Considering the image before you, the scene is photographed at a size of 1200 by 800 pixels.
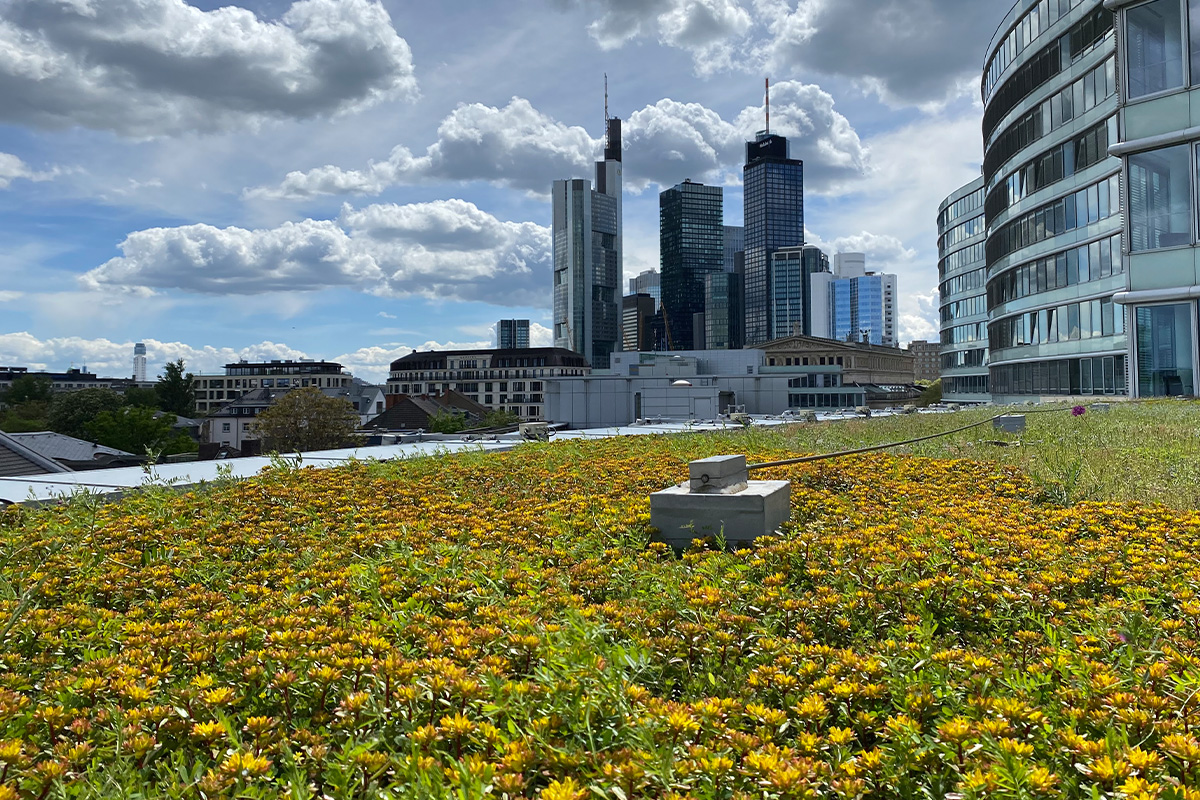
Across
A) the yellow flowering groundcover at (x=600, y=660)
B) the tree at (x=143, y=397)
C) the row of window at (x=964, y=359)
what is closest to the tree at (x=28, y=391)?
the tree at (x=143, y=397)

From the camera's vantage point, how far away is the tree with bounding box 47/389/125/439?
74000 millimetres

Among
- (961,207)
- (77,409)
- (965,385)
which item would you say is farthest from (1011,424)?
(77,409)

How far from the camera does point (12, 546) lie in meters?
5.05

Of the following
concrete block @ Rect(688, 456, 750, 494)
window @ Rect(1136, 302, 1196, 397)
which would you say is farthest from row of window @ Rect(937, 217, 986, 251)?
concrete block @ Rect(688, 456, 750, 494)

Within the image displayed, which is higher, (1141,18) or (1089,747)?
(1141,18)

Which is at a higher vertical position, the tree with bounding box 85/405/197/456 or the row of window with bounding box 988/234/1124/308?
the row of window with bounding box 988/234/1124/308

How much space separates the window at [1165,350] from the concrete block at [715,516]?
22.2m

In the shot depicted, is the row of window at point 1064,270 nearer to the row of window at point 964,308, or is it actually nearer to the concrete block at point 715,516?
the row of window at point 964,308

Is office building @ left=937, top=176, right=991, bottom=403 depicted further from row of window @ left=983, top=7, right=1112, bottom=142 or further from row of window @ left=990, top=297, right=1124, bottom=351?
row of window @ left=983, top=7, right=1112, bottom=142

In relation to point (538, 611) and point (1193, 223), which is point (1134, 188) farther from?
point (538, 611)

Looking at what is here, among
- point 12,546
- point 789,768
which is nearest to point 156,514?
point 12,546

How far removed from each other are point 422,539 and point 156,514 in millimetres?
2375

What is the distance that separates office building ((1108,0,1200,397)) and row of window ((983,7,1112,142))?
38.1 feet

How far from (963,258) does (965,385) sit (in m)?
13.5
